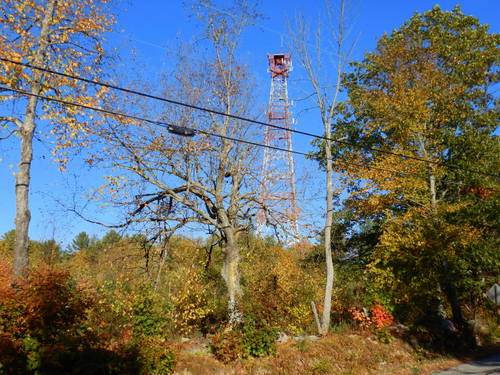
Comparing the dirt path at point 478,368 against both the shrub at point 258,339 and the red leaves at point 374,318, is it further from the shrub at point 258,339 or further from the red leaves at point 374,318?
the shrub at point 258,339

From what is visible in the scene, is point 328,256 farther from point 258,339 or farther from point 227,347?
point 227,347

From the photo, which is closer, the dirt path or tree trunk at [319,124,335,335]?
the dirt path

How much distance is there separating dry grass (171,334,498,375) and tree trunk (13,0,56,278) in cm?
432

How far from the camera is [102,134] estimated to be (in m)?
11.7

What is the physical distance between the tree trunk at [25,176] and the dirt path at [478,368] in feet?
37.4

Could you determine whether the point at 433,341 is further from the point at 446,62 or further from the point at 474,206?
the point at 446,62

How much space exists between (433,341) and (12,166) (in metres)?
15.7

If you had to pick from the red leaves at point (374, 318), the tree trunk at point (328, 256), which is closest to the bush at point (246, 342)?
the tree trunk at point (328, 256)

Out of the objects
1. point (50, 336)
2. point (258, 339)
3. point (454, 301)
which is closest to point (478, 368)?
point (454, 301)

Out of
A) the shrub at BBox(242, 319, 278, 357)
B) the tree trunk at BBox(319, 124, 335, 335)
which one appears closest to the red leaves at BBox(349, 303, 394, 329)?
the tree trunk at BBox(319, 124, 335, 335)

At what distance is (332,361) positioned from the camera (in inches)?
450

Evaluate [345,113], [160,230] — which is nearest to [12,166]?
[160,230]

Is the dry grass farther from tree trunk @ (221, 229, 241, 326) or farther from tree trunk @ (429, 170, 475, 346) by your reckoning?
tree trunk @ (429, 170, 475, 346)

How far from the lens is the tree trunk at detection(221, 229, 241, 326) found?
12.1 m
